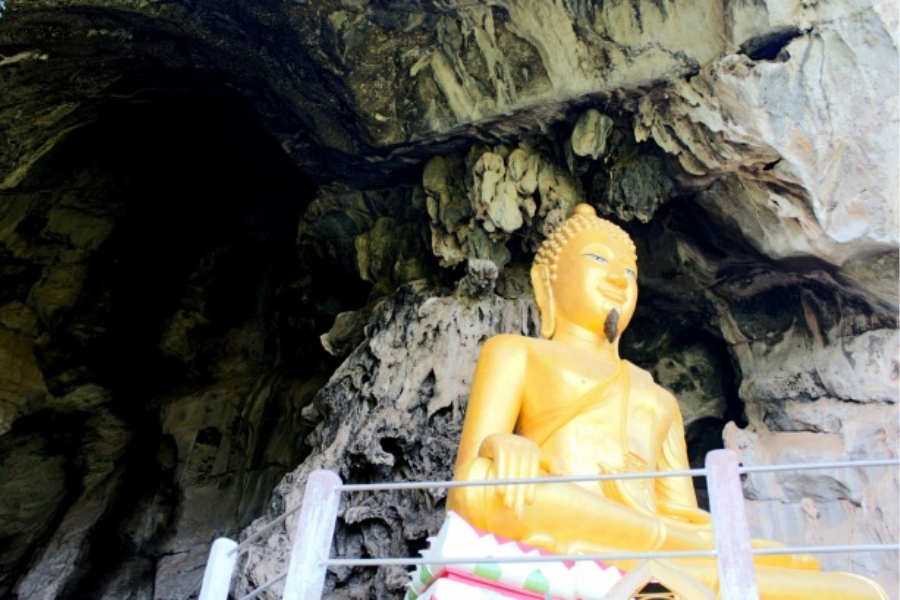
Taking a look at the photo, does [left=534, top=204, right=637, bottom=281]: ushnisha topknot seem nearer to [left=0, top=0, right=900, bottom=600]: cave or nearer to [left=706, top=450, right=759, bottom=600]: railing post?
[left=0, top=0, right=900, bottom=600]: cave

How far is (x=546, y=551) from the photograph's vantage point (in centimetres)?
290

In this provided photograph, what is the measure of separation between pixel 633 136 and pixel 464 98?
2.70 ft

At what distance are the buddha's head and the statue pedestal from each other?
1.47 metres

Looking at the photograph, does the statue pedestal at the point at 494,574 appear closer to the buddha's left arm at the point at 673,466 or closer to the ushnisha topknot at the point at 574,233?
the buddha's left arm at the point at 673,466

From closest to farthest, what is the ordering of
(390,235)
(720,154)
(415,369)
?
(720,154) < (415,369) < (390,235)

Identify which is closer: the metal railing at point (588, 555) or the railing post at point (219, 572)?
the metal railing at point (588, 555)

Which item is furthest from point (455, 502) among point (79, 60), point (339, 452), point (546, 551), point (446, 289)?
point (79, 60)

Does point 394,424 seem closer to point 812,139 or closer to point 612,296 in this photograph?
point 612,296

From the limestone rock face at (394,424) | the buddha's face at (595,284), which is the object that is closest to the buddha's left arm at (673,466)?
the buddha's face at (595,284)

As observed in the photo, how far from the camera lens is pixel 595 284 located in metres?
4.16

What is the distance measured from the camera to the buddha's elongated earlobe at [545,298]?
4211 mm

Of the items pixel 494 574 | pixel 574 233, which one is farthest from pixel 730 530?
pixel 574 233

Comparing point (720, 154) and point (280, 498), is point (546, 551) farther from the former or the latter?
point (720, 154)

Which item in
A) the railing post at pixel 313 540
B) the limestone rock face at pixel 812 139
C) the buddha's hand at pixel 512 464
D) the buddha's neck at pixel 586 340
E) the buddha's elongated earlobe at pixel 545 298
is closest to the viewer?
the railing post at pixel 313 540
